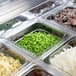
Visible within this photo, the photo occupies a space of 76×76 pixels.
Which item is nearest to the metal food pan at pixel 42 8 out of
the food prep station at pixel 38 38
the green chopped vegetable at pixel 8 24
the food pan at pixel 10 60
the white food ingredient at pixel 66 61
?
the food prep station at pixel 38 38

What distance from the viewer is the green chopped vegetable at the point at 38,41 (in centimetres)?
169

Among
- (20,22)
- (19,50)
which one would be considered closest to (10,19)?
(20,22)

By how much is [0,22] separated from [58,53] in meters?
0.56

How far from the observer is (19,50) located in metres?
1.61

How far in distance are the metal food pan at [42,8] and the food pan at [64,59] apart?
1.60 ft

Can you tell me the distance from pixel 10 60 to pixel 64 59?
0.39 m

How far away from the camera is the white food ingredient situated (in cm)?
139

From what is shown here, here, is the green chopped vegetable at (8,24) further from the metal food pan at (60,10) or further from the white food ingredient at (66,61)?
the white food ingredient at (66,61)

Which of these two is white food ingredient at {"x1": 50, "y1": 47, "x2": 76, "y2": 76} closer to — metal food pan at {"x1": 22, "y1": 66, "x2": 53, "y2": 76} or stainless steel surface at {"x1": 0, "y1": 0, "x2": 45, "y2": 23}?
metal food pan at {"x1": 22, "y1": 66, "x2": 53, "y2": 76}

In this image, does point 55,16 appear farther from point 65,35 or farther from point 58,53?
point 58,53

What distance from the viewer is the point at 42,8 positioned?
206cm

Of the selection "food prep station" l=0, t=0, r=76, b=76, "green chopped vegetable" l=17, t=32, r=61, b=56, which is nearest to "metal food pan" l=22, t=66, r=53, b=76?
"food prep station" l=0, t=0, r=76, b=76

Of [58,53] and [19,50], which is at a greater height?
[19,50]

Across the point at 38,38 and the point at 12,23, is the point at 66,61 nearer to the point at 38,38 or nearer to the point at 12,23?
the point at 38,38
